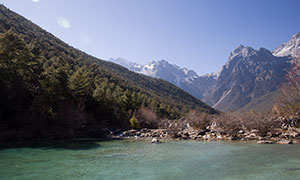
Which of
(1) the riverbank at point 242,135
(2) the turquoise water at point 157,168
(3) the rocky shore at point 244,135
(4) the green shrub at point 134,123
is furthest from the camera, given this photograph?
(4) the green shrub at point 134,123

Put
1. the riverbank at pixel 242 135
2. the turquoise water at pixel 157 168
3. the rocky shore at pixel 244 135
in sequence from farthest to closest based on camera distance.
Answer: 1. the rocky shore at pixel 244 135
2. the riverbank at pixel 242 135
3. the turquoise water at pixel 157 168

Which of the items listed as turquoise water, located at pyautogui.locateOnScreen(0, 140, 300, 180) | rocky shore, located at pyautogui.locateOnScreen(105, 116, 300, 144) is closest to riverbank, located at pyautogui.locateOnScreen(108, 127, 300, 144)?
rocky shore, located at pyautogui.locateOnScreen(105, 116, 300, 144)

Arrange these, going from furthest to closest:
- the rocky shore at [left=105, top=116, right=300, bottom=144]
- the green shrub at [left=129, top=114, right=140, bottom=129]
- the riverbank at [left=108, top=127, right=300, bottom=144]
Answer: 1. the green shrub at [left=129, top=114, right=140, bottom=129]
2. the rocky shore at [left=105, top=116, right=300, bottom=144]
3. the riverbank at [left=108, top=127, right=300, bottom=144]

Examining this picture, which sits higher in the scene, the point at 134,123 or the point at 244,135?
the point at 134,123

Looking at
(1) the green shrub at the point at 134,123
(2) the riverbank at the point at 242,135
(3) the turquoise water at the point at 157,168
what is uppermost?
(1) the green shrub at the point at 134,123

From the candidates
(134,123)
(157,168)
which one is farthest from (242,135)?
(134,123)

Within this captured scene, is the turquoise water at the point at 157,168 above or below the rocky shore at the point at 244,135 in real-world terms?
below

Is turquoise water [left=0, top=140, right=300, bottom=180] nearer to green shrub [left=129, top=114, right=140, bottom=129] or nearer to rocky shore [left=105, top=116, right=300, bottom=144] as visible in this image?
rocky shore [left=105, top=116, right=300, bottom=144]

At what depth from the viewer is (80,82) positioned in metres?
44.6

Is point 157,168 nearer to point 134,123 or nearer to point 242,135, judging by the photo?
point 242,135

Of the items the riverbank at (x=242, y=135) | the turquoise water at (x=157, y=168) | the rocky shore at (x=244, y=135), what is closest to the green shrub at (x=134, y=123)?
the rocky shore at (x=244, y=135)

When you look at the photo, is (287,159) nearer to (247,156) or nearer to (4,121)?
(247,156)

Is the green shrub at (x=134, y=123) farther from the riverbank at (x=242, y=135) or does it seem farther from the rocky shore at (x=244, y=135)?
the riverbank at (x=242, y=135)

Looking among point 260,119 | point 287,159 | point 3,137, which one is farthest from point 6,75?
point 260,119
